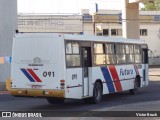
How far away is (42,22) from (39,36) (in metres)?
48.6

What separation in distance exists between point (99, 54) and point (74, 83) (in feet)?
9.94

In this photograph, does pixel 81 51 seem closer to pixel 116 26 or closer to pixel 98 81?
pixel 98 81

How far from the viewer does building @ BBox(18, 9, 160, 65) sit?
6719cm

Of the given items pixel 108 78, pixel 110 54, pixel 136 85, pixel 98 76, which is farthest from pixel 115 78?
pixel 136 85

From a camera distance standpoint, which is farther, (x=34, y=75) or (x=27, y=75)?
(x=27, y=75)

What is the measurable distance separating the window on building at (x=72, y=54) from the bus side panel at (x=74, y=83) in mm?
247

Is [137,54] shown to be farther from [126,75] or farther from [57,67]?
[57,67]

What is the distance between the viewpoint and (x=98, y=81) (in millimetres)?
21969

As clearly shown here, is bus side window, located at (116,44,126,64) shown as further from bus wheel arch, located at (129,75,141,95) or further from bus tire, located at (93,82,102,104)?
bus tire, located at (93,82,102,104)

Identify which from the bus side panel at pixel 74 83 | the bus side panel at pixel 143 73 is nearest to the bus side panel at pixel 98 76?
the bus side panel at pixel 74 83

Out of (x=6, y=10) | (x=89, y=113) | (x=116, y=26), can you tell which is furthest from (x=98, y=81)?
(x=116, y=26)

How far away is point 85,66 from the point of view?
→ 20891mm

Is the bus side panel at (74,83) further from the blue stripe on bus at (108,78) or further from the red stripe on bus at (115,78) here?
the red stripe on bus at (115,78)

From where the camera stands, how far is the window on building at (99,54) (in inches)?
861
